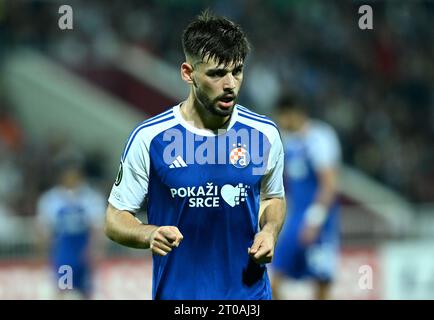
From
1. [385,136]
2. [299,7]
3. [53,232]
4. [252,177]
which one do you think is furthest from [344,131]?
[252,177]

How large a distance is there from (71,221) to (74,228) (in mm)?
95

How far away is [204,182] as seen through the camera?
18.4 ft

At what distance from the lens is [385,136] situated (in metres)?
18.7

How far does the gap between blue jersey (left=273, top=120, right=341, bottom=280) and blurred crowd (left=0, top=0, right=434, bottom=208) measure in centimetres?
638

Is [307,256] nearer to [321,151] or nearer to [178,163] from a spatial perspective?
[321,151]

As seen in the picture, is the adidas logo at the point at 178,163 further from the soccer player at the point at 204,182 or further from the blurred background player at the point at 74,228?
the blurred background player at the point at 74,228

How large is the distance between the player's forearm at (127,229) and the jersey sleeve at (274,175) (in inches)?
28.9

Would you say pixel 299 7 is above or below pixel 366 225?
above

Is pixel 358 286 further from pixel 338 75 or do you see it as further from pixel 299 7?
pixel 299 7

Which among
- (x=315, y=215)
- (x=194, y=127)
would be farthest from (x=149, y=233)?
(x=315, y=215)

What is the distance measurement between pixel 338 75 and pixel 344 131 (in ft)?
5.19

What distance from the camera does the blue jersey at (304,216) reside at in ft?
36.6

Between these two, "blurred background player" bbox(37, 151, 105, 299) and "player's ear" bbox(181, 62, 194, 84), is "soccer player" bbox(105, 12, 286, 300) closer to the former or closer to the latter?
"player's ear" bbox(181, 62, 194, 84)

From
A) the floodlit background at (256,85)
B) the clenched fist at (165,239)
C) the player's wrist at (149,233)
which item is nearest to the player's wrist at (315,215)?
the floodlit background at (256,85)
